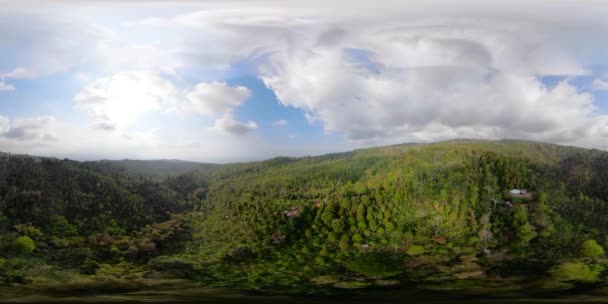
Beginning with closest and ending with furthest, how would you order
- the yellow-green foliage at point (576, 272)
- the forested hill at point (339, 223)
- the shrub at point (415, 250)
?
the yellow-green foliage at point (576, 272), the forested hill at point (339, 223), the shrub at point (415, 250)

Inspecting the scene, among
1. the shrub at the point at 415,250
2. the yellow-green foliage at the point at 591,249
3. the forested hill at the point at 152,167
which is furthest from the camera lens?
the forested hill at the point at 152,167

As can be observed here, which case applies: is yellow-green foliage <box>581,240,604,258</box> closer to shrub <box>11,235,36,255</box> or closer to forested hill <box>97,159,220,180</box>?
forested hill <box>97,159,220,180</box>

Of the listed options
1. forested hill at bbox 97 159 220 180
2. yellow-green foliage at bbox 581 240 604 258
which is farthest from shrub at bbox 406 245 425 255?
forested hill at bbox 97 159 220 180

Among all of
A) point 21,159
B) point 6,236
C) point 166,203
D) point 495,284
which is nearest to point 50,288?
point 6,236

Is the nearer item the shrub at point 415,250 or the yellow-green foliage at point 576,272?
the yellow-green foliage at point 576,272

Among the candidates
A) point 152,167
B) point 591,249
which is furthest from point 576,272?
point 152,167

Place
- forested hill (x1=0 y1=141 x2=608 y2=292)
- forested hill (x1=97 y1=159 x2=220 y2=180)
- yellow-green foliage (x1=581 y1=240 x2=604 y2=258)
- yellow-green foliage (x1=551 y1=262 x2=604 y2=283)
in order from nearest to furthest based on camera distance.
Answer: yellow-green foliage (x1=551 y1=262 x2=604 y2=283) → forested hill (x1=0 y1=141 x2=608 y2=292) → yellow-green foliage (x1=581 y1=240 x2=604 y2=258) → forested hill (x1=97 y1=159 x2=220 y2=180)

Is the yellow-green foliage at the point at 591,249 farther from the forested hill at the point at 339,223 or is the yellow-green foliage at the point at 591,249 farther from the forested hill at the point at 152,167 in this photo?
the forested hill at the point at 152,167

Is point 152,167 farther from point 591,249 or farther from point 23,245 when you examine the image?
point 591,249

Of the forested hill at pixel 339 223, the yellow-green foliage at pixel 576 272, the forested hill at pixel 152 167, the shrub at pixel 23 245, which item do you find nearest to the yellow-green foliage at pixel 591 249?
the forested hill at pixel 339 223
